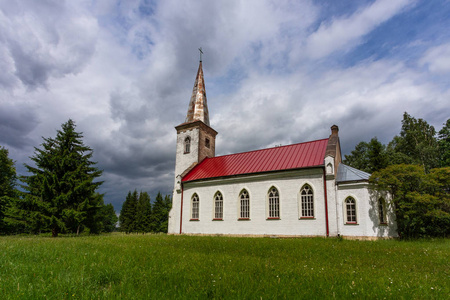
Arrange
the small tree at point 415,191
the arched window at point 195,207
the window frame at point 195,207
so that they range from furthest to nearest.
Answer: the arched window at point 195,207 < the window frame at point 195,207 < the small tree at point 415,191

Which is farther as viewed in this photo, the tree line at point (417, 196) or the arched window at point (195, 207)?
the arched window at point (195, 207)

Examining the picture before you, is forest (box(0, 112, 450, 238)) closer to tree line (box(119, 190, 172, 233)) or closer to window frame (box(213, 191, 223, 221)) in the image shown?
window frame (box(213, 191, 223, 221))

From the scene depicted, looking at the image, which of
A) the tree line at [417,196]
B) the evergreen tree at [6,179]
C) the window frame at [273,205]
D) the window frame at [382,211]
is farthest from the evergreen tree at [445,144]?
the evergreen tree at [6,179]

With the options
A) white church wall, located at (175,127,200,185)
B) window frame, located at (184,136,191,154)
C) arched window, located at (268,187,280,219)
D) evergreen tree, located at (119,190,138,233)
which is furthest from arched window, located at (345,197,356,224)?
evergreen tree, located at (119,190,138,233)

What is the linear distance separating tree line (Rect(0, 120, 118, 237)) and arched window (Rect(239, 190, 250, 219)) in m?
12.1

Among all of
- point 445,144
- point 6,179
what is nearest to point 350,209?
point 445,144

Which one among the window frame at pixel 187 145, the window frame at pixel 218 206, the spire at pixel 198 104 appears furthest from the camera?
the spire at pixel 198 104

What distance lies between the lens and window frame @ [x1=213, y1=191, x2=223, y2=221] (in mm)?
22875

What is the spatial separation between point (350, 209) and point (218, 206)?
1089 cm

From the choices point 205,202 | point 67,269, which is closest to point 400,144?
point 205,202

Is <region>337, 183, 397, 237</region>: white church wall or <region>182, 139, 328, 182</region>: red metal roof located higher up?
<region>182, 139, 328, 182</region>: red metal roof

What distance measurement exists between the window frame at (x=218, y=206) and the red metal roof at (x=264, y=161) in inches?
71.0

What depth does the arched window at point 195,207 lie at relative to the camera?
2431 centimetres

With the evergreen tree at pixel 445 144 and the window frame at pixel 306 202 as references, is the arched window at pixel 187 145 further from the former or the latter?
the evergreen tree at pixel 445 144
